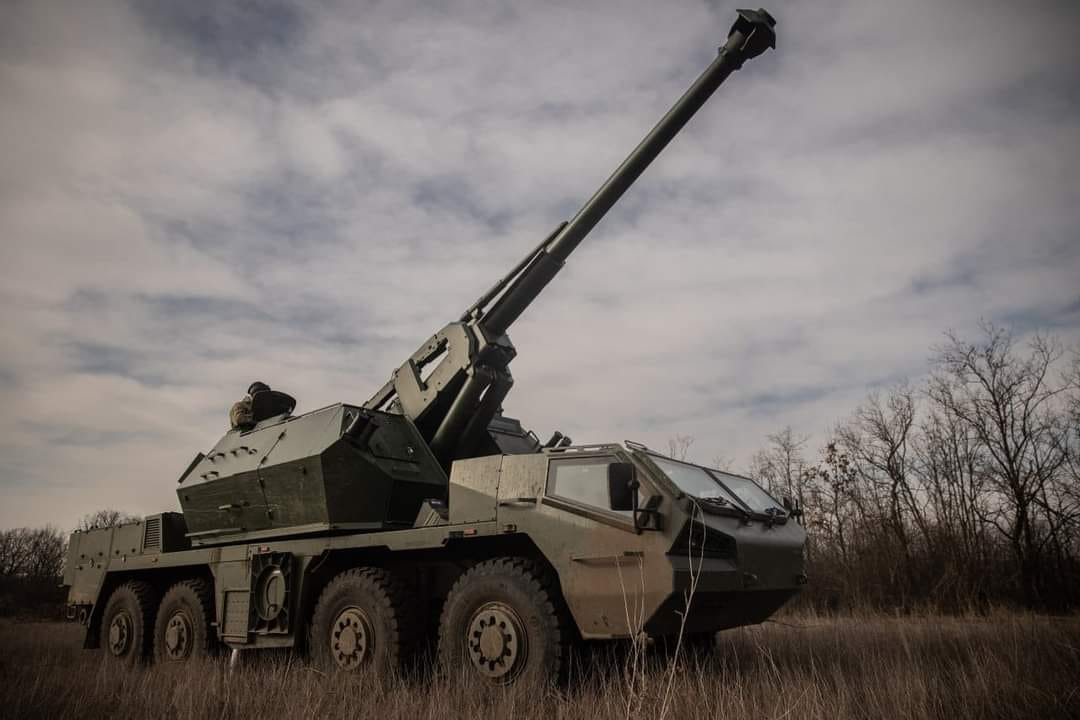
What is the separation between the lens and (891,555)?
1791cm

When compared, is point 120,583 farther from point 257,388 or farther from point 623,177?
point 623,177

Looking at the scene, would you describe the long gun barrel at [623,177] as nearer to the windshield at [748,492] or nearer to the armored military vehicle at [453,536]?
the armored military vehicle at [453,536]

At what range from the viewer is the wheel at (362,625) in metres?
6.63

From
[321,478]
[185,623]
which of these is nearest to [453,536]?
[321,478]

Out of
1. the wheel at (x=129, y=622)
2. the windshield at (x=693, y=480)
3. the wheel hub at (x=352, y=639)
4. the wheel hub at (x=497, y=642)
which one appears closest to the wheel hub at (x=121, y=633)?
the wheel at (x=129, y=622)

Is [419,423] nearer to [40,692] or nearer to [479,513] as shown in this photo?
[479,513]

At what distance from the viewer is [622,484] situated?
5.52 m

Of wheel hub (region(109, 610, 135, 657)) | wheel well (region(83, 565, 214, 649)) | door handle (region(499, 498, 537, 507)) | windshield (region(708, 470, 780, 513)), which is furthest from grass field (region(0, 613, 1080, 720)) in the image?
wheel well (region(83, 565, 214, 649))

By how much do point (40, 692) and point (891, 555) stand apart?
1668cm

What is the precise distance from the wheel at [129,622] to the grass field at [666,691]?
1552 mm

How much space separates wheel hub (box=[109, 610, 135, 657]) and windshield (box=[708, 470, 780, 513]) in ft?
24.4

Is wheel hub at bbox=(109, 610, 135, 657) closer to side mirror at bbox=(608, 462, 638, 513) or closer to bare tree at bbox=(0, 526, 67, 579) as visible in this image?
side mirror at bbox=(608, 462, 638, 513)

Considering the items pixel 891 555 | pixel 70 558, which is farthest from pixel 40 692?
pixel 891 555

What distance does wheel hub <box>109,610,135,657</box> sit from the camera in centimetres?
989
